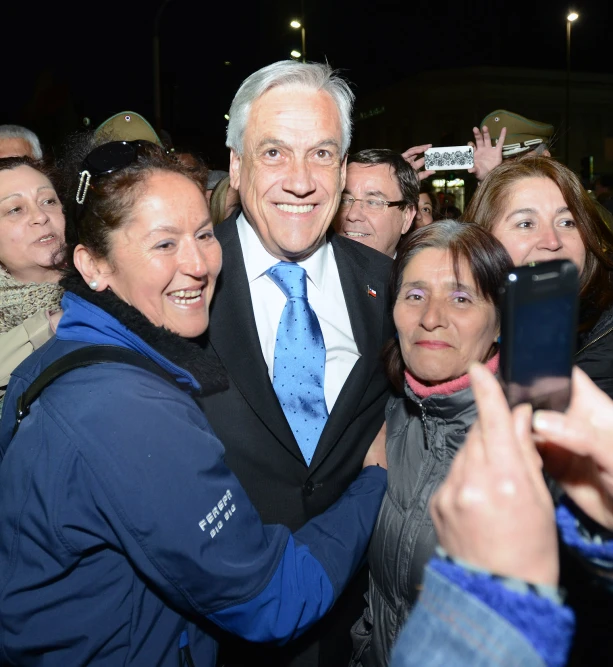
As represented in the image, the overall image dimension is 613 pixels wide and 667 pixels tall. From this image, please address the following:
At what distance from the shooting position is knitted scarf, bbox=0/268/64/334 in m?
2.86

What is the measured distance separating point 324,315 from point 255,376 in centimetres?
51

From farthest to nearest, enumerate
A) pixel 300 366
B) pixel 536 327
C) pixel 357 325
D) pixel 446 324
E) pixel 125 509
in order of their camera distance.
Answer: pixel 357 325, pixel 300 366, pixel 446 324, pixel 125 509, pixel 536 327

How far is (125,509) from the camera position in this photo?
139 centimetres

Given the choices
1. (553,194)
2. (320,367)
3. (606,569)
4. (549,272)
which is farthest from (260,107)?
(606,569)

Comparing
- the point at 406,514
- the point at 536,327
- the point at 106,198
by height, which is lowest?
the point at 406,514

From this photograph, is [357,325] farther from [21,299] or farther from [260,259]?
[21,299]

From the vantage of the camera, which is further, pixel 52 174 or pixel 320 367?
pixel 52 174

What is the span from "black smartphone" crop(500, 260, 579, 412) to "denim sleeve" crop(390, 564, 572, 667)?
0.94 feet

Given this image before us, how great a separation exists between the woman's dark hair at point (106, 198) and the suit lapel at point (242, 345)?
0.62 m

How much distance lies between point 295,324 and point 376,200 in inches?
72.5

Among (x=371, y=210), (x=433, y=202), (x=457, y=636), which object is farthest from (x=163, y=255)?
(x=433, y=202)

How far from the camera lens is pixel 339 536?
1930mm

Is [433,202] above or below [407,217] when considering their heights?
above

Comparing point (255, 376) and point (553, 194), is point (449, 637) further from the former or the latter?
point (553, 194)
